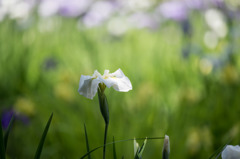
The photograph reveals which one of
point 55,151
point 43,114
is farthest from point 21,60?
point 55,151

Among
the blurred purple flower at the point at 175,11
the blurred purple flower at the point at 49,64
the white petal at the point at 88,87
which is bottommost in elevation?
the white petal at the point at 88,87

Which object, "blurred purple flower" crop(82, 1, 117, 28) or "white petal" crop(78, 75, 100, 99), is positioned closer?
"white petal" crop(78, 75, 100, 99)

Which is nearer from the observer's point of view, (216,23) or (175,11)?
(216,23)

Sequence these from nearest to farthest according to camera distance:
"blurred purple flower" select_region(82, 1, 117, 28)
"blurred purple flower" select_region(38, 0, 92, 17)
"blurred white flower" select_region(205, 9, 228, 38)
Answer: "blurred white flower" select_region(205, 9, 228, 38), "blurred purple flower" select_region(38, 0, 92, 17), "blurred purple flower" select_region(82, 1, 117, 28)

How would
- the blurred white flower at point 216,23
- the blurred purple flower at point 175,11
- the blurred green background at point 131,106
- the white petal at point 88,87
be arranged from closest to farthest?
the white petal at point 88,87 < the blurred green background at point 131,106 < the blurred white flower at point 216,23 < the blurred purple flower at point 175,11

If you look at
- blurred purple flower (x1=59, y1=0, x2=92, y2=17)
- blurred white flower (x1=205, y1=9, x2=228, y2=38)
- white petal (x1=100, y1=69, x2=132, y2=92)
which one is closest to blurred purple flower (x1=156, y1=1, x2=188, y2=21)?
blurred white flower (x1=205, y1=9, x2=228, y2=38)

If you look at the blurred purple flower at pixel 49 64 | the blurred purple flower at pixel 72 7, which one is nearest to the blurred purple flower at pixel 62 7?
the blurred purple flower at pixel 72 7

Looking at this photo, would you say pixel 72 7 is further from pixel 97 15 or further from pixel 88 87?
pixel 88 87

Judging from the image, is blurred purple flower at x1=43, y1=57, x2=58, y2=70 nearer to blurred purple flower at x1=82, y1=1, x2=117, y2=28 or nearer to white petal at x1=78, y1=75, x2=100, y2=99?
blurred purple flower at x1=82, y1=1, x2=117, y2=28

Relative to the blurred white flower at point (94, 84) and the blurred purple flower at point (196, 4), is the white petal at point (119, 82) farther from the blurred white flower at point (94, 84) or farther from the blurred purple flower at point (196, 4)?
the blurred purple flower at point (196, 4)

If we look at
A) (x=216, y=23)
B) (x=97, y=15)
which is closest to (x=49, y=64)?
(x=97, y=15)

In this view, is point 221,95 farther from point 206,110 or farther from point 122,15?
point 122,15

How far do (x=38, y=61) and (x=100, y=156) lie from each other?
64.1 inches

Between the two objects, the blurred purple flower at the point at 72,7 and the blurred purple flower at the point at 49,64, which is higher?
the blurred purple flower at the point at 72,7
